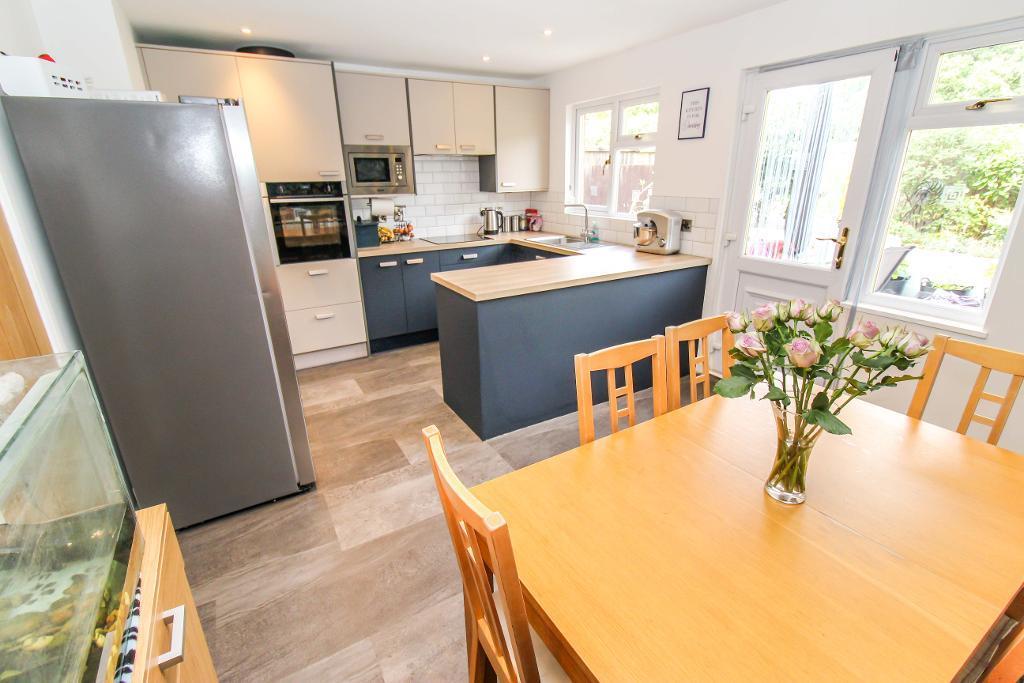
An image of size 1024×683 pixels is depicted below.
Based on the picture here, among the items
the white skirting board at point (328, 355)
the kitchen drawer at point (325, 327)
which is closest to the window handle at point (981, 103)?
the kitchen drawer at point (325, 327)

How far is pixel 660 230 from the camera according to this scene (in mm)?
3238

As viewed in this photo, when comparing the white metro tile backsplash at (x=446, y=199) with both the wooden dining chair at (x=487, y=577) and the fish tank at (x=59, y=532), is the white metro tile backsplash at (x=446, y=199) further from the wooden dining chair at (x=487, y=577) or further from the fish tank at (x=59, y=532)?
the wooden dining chair at (x=487, y=577)

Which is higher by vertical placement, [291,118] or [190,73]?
[190,73]

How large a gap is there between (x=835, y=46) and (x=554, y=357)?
2.19 m

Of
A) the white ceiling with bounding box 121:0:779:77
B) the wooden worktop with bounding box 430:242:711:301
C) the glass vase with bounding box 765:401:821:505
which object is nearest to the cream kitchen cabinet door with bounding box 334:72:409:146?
the white ceiling with bounding box 121:0:779:77

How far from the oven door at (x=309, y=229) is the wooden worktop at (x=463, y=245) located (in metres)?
0.22

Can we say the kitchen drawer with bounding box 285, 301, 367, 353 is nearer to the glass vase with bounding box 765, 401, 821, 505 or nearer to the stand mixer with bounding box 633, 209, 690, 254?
the stand mixer with bounding box 633, 209, 690, 254

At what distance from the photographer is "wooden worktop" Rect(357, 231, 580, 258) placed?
3.66 m

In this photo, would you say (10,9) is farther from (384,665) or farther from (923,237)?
(923,237)

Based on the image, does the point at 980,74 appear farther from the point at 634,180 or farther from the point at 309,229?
the point at 309,229

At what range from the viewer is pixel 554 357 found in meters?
2.73

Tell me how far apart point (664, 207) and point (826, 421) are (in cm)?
278

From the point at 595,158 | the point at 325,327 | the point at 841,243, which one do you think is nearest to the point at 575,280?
the point at 841,243

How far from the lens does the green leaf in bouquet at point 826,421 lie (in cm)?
90
